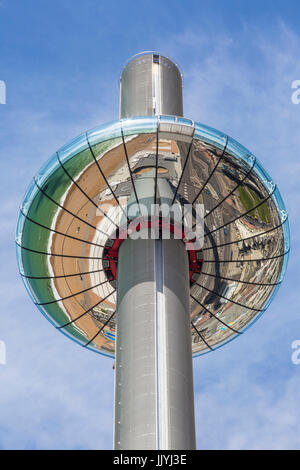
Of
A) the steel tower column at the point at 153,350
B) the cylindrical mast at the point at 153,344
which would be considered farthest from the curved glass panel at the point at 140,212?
the steel tower column at the point at 153,350

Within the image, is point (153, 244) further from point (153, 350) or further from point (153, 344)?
point (153, 350)

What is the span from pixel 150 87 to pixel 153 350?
11.3 meters

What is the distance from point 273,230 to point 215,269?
254cm

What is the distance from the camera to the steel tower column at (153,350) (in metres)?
18.4

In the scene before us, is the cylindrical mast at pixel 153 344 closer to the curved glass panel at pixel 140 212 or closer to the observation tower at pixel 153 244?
the observation tower at pixel 153 244

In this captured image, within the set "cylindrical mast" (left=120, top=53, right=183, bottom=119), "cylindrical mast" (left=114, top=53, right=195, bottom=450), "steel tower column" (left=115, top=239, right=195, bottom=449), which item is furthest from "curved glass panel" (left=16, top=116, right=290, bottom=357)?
"cylindrical mast" (left=120, top=53, right=183, bottom=119)

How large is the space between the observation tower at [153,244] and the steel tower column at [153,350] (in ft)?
0.12

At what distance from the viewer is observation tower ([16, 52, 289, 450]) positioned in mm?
19578

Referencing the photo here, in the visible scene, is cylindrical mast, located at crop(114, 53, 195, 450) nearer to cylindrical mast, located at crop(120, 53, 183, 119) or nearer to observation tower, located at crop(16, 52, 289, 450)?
observation tower, located at crop(16, 52, 289, 450)

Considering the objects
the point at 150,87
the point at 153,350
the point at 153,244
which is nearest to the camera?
the point at 153,350

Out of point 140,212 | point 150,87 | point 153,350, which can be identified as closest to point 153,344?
point 153,350

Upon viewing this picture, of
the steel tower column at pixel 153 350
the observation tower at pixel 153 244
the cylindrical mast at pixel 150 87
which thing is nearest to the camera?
the steel tower column at pixel 153 350

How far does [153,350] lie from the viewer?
19641 millimetres
